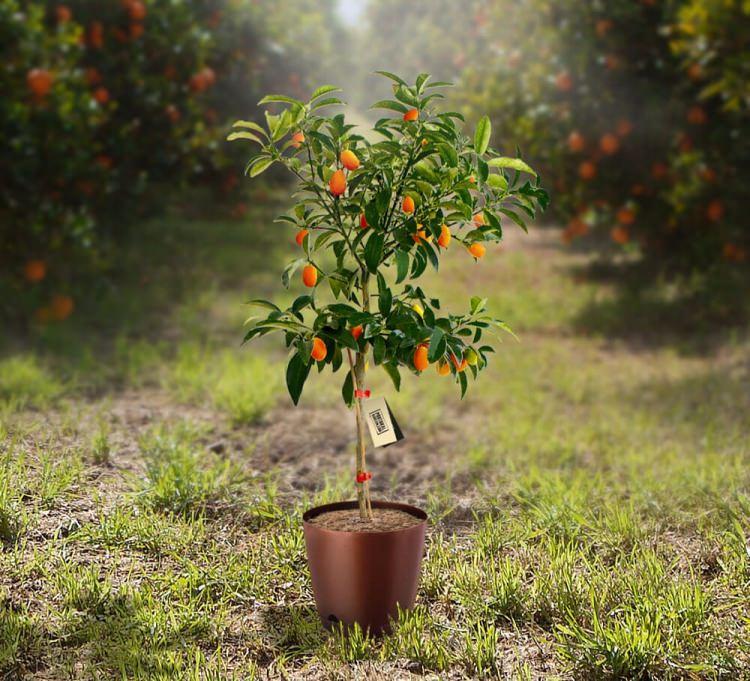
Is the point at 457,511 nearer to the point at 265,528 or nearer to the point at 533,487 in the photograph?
the point at 533,487

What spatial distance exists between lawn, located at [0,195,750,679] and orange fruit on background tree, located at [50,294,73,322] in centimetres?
17

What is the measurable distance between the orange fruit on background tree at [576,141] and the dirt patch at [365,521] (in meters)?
5.02

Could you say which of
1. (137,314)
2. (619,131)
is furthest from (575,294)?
(137,314)

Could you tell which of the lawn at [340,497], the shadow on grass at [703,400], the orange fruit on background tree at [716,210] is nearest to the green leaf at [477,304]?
the lawn at [340,497]

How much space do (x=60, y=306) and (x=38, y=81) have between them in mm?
1598

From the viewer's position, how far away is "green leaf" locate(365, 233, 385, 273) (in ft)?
8.59

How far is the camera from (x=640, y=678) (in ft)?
8.23

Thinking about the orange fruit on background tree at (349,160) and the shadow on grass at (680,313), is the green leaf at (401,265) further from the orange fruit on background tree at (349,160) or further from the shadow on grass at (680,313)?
the shadow on grass at (680,313)

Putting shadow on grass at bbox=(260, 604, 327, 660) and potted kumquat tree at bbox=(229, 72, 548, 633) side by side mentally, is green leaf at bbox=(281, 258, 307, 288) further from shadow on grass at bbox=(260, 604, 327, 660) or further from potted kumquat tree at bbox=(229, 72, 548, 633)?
shadow on grass at bbox=(260, 604, 327, 660)

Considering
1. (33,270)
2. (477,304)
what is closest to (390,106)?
(477,304)

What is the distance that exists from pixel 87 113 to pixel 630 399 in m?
4.18

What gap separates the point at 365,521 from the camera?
2844mm

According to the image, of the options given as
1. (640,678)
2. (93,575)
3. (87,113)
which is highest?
(87,113)

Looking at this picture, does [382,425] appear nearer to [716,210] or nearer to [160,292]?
[716,210]
